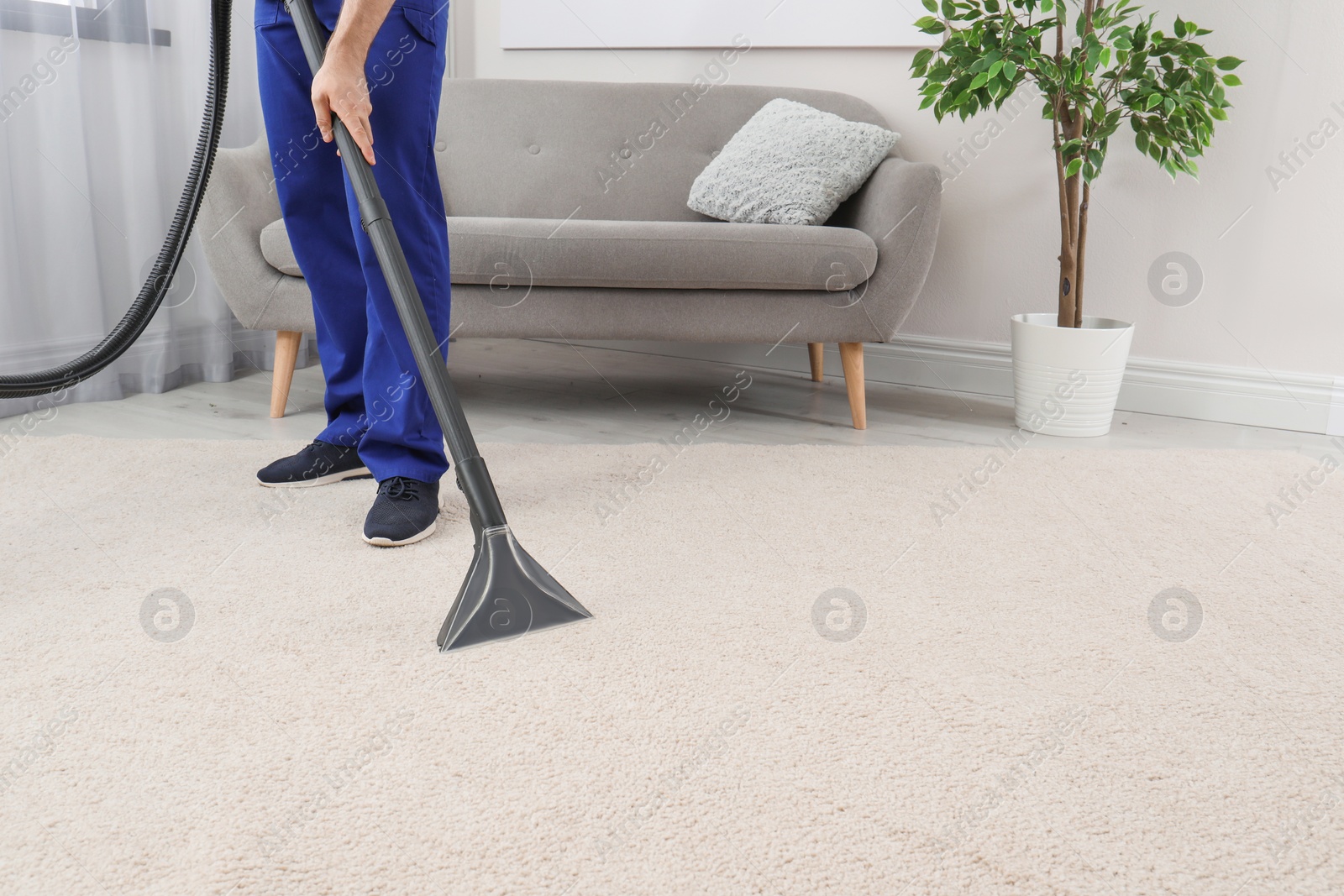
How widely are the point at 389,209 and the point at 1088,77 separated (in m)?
1.42

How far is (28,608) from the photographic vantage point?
1.09 m

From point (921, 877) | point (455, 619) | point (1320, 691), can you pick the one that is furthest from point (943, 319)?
point (921, 877)

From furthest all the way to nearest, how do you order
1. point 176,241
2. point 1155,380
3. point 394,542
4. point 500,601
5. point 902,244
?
point 1155,380 < point 902,244 < point 176,241 < point 394,542 < point 500,601

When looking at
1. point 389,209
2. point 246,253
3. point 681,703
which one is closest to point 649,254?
point 389,209

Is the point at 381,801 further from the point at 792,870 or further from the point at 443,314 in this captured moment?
the point at 443,314

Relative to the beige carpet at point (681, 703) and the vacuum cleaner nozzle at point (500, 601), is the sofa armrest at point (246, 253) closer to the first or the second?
the beige carpet at point (681, 703)

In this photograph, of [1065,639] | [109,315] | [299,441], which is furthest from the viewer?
[109,315]

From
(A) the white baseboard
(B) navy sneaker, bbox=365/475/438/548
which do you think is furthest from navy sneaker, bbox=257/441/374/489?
(A) the white baseboard

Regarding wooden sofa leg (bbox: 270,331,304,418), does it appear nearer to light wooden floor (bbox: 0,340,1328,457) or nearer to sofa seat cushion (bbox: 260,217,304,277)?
light wooden floor (bbox: 0,340,1328,457)

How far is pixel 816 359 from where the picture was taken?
105 inches

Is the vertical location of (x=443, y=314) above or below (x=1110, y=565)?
above

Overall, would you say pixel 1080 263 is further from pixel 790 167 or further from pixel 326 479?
pixel 326 479

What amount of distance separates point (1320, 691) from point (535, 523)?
0.98 meters

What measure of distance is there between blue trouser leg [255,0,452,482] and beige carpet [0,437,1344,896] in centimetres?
19
